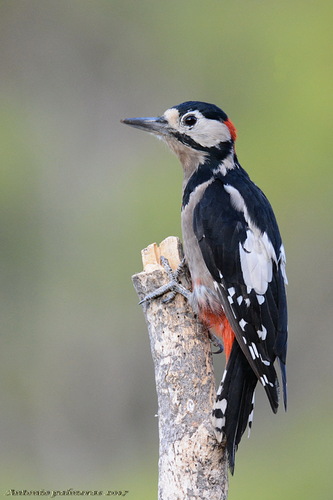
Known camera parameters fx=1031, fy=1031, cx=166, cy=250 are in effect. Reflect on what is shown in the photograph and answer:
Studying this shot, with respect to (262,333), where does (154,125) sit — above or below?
above

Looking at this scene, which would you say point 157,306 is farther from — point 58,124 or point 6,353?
point 58,124

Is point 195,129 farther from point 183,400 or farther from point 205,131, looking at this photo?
point 183,400

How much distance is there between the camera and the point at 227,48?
30.7 feet

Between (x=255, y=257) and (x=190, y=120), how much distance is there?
2.15 ft

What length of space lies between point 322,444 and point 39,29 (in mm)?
5124

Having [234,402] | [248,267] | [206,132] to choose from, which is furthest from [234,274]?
[206,132]

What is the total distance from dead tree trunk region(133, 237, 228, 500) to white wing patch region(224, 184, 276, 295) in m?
0.25

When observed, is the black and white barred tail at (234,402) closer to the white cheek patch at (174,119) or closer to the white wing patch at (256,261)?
the white wing patch at (256,261)

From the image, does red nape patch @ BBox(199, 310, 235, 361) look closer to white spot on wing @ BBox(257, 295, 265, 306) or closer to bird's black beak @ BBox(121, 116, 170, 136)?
white spot on wing @ BBox(257, 295, 265, 306)

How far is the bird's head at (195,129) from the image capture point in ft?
A: 12.6

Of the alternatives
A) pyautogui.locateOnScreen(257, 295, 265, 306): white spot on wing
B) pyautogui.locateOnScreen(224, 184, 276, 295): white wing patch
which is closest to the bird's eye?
pyautogui.locateOnScreen(224, 184, 276, 295): white wing patch

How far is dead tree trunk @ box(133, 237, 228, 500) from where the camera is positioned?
3055 mm

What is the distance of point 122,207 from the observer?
8.24m

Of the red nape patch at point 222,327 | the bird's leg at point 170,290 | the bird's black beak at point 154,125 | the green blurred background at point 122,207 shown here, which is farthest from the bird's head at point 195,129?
the green blurred background at point 122,207
